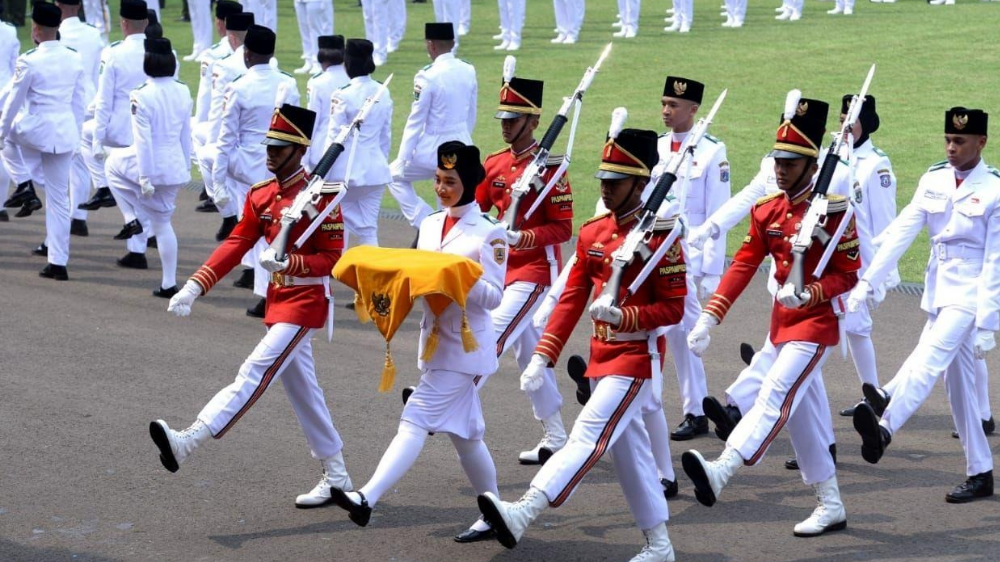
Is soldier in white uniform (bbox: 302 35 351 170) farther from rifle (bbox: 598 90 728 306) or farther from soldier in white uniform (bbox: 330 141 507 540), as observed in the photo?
rifle (bbox: 598 90 728 306)

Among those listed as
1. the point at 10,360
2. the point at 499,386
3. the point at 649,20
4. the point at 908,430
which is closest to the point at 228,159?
the point at 10,360

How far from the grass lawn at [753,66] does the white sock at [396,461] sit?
7.84 m

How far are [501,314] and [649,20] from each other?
2066 cm

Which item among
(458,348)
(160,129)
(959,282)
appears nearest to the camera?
(458,348)

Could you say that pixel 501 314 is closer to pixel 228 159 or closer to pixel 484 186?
pixel 484 186

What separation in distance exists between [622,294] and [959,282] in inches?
86.3

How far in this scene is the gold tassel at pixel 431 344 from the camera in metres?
6.49

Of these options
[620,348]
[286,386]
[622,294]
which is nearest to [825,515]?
[620,348]

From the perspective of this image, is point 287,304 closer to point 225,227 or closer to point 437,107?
point 437,107

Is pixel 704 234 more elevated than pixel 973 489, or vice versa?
pixel 704 234

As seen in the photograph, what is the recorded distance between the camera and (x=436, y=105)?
12531mm

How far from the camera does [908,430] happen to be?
8.66 meters

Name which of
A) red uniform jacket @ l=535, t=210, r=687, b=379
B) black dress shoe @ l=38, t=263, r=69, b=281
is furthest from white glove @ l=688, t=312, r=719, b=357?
black dress shoe @ l=38, t=263, r=69, b=281

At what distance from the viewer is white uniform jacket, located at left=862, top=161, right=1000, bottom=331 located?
7.41 metres
